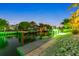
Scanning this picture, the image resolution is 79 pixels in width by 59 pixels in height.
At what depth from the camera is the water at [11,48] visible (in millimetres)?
4168

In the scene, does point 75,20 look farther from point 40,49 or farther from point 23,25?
point 23,25

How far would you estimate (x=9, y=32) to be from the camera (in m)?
4.27

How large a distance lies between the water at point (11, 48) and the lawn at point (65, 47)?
491mm

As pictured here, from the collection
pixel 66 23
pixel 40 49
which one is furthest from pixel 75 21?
pixel 40 49

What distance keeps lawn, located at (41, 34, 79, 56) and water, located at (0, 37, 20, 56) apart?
49cm

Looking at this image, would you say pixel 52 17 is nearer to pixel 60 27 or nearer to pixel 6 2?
pixel 60 27

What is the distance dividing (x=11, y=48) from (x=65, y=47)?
90 centimetres

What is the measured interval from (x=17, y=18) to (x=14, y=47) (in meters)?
0.49

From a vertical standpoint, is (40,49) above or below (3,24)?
below

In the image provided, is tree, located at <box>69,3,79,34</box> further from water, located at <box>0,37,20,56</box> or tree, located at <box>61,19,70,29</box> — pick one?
water, located at <box>0,37,20,56</box>

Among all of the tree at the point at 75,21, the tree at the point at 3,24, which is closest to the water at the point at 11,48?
the tree at the point at 3,24

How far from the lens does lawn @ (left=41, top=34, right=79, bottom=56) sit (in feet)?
13.3

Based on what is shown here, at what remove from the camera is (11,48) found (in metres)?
4.22

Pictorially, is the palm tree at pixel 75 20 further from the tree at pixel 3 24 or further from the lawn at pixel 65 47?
the tree at pixel 3 24
